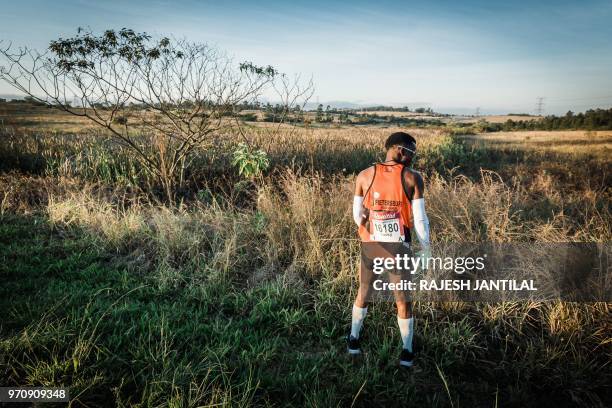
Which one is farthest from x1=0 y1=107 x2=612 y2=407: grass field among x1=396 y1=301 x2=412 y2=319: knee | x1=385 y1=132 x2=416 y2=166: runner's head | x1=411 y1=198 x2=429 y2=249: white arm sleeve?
x1=385 y1=132 x2=416 y2=166: runner's head

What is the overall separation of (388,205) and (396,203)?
2.4 inches

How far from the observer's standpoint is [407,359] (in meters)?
2.77

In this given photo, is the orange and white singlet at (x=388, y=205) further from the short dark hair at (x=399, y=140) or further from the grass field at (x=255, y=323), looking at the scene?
the grass field at (x=255, y=323)

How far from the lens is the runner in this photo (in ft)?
8.62

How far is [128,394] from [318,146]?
11794mm

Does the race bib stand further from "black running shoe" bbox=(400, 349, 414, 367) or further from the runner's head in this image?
"black running shoe" bbox=(400, 349, 414, 367)

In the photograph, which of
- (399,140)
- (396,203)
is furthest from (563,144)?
(396,203)

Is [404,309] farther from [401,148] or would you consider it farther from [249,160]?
[249,160]

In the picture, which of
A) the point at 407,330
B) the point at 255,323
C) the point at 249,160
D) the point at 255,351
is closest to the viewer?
the point at 407,330

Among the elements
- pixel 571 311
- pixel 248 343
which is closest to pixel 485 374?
pixel 571 311

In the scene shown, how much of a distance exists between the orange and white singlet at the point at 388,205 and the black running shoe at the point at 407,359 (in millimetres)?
925

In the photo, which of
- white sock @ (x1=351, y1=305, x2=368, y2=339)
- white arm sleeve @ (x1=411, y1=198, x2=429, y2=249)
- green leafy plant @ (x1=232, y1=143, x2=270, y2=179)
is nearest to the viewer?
white arm sleeve @ (x1=411, y1=198, x2=429, y2=249)

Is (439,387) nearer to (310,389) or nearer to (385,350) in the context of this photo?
(385,350)

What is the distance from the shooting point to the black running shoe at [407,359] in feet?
9.04
